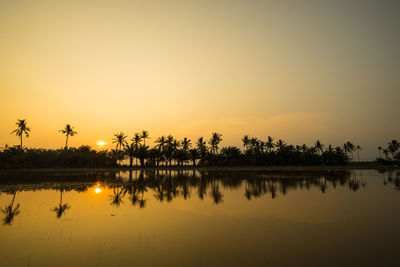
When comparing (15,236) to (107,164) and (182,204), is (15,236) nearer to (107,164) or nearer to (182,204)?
(182,204)

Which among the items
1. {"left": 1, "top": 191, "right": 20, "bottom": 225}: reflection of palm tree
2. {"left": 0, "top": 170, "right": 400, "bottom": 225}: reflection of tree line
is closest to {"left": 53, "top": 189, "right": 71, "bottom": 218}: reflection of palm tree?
{"left": 0, "top": 170, "right": 400, "bottom": 225}: reflection of tree line

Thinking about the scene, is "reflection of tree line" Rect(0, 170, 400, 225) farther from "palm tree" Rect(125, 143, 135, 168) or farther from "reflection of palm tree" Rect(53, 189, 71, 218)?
"palm tree" Rect(125, 143, 135, 168)

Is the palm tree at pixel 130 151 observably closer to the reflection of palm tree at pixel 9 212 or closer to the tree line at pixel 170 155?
the tree line at pixel 170 155

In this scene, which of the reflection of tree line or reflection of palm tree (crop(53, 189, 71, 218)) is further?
the reflection of tree line

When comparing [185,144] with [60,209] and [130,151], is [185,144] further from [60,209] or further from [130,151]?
[60,209]

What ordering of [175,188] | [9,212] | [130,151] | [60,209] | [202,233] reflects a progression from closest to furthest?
[202,233] < [9,212] < [60,209] < [175,188] < [130,151]

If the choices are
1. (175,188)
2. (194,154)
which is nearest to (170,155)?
(194,154)

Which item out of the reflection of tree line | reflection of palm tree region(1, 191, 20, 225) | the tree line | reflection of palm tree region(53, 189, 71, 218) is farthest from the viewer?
the tree line

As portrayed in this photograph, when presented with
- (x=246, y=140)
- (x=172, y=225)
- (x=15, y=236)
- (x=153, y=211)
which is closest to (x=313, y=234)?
(x=172, y=225)

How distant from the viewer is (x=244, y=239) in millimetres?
10164

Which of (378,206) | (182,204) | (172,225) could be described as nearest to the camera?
(172,225)

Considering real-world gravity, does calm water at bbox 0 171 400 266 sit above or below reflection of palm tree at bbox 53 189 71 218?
below

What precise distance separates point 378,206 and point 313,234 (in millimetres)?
9229

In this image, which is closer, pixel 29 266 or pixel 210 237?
pixel 29 266
